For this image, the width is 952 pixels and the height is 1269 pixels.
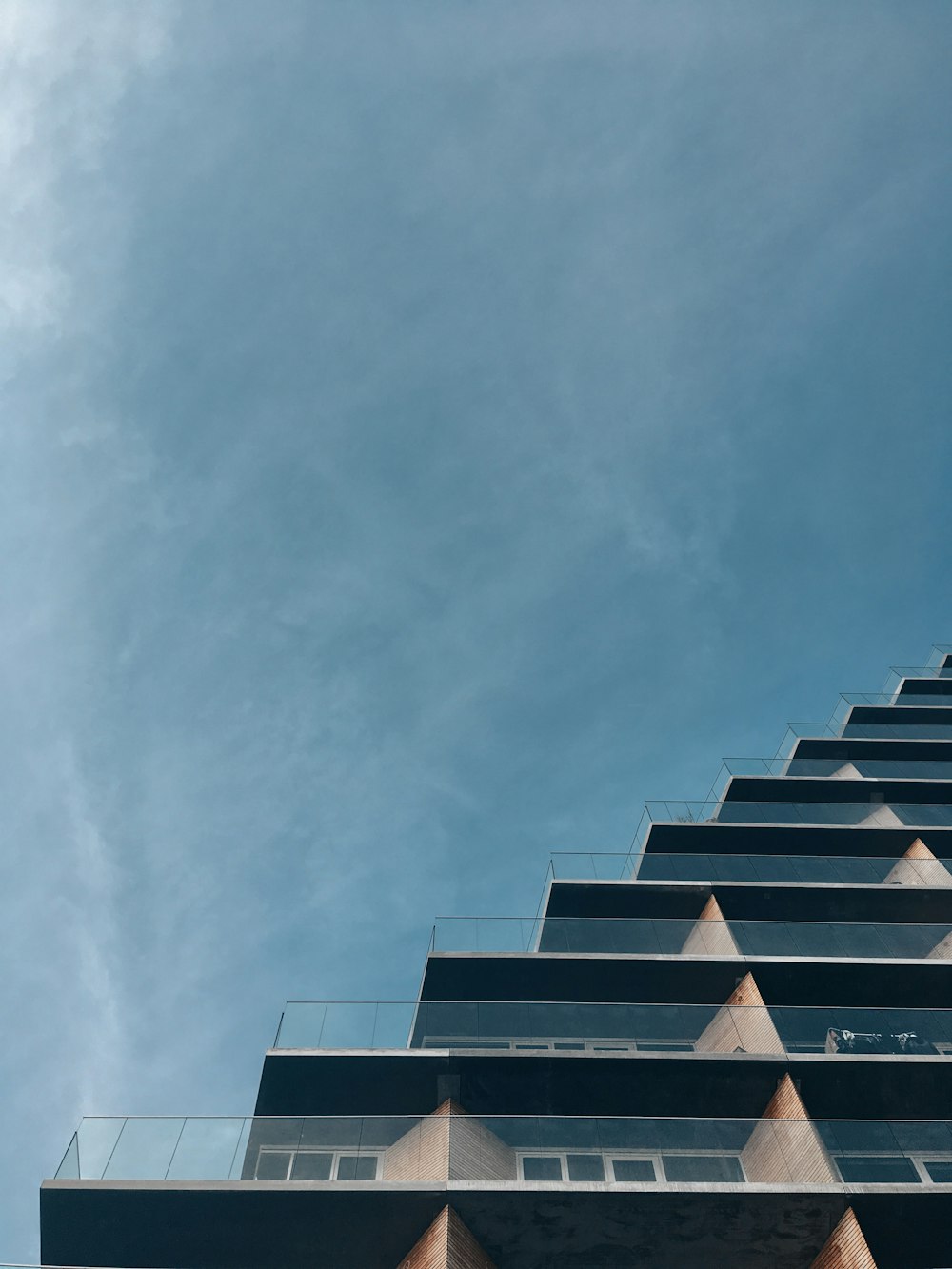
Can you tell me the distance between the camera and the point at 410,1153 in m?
14.1

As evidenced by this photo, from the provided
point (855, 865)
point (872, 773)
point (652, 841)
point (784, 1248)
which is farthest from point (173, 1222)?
point (872, 773)

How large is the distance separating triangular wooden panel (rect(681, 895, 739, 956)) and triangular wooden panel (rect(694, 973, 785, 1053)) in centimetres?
100

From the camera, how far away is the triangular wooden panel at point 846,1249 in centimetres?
1252

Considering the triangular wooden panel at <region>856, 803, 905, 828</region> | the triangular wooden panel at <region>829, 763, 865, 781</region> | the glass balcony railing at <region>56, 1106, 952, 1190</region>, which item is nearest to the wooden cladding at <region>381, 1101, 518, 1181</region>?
the glass balcony railing at <region>56, 1106, 952, 1190</region>

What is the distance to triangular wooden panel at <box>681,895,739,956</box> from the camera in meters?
19.5

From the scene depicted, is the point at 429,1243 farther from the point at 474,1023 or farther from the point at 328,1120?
the point at 474,1023

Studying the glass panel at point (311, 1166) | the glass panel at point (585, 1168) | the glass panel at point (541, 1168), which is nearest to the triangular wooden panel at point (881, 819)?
the glass panel at point (585, 1168)

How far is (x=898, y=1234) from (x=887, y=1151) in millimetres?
1067

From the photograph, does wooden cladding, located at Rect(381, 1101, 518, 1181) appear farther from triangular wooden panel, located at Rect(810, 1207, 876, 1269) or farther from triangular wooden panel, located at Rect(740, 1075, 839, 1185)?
triangular wooden panel, located at Rect(810, 1207, 876, 1269)

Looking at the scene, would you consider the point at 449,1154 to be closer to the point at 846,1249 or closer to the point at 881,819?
the point at 846,1249

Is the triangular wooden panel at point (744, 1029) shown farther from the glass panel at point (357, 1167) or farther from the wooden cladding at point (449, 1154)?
the glass panel at point (357, 1167)

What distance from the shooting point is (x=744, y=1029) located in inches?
675

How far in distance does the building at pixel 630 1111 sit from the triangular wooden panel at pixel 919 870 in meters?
0.11

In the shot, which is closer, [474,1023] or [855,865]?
[474,1023]
